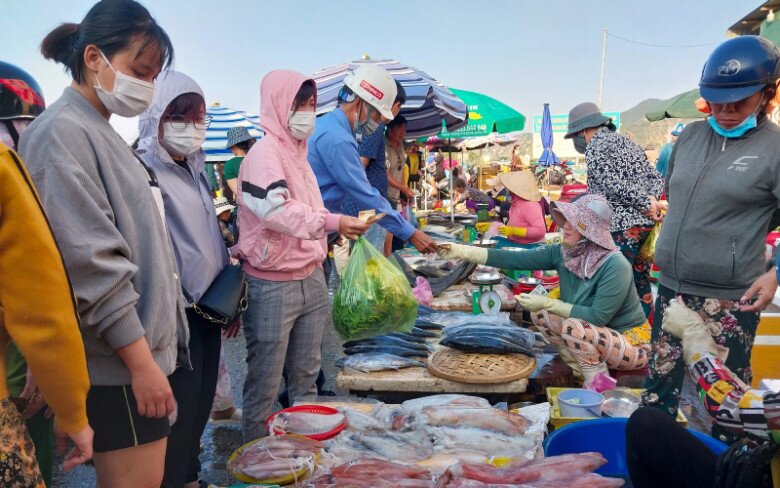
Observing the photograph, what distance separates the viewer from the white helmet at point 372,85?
12.1 ft

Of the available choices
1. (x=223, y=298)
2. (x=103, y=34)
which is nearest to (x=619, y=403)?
(x=223, y=298)

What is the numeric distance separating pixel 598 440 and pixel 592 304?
4.42 feet

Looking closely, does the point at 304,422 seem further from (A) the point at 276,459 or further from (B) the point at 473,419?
(B) the point at 473,419

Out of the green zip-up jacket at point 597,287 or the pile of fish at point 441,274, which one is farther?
the pile of fish at point 441,274

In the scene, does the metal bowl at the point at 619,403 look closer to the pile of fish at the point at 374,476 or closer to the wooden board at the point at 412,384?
the wooden board at the point at 412,384

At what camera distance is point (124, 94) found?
1.64m

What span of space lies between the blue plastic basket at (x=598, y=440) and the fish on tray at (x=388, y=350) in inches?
53.2

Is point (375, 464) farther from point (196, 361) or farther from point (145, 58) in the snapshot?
point (145, 58)

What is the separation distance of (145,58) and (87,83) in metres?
0.19

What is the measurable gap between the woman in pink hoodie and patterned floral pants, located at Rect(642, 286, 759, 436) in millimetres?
1872

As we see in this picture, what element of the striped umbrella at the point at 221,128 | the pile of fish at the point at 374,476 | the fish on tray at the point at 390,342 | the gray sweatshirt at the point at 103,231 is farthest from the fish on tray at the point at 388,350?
the striped umbrella at the point at 221,128

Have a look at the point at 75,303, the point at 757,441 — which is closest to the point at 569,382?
the point at 757,441

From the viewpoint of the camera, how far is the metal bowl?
3.06 metres

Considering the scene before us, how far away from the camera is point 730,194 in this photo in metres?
2.66
